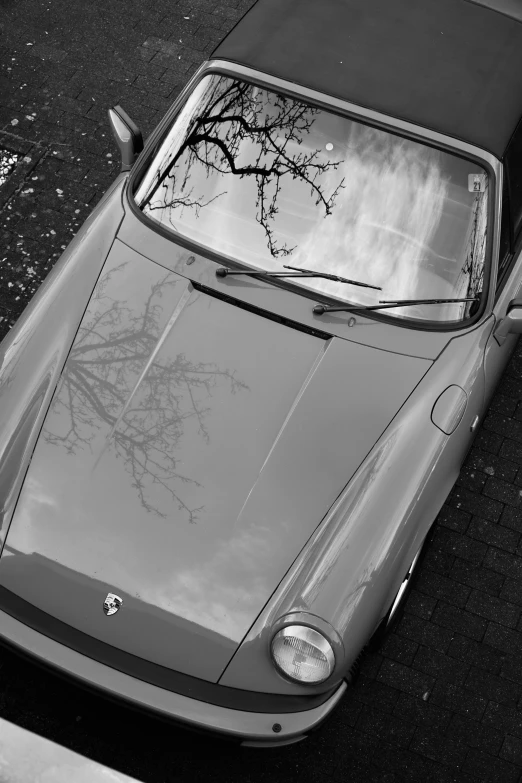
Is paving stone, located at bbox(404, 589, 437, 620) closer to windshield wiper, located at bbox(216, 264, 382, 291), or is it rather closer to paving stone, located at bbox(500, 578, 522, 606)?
paving stone, located at bbox(500, 578, 522, 606)

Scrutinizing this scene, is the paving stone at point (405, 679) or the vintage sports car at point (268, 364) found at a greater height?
the vintage sports car at point (268, 364)

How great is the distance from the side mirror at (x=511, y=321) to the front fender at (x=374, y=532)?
7.3 inches

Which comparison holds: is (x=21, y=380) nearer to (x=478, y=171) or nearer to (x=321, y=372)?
(x=321, y=372)

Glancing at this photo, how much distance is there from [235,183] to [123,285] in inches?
26.8

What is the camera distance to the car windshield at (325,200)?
3449mm

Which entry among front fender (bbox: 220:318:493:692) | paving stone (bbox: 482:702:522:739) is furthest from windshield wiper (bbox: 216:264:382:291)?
paving stone (bbox: 482:702:522:739)

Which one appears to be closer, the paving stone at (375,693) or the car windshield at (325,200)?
the car windshield at (325,200)

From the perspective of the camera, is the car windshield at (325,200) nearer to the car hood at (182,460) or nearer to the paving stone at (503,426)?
the car hood at (182,460)

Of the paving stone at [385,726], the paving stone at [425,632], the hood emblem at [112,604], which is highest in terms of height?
the hood emblem at [112,604]

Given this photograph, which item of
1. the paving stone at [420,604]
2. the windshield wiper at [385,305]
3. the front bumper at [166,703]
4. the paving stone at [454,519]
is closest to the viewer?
the front bumper at [166,703]

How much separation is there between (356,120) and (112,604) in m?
2.31

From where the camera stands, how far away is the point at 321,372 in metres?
3.30

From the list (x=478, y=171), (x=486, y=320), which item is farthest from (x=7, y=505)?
(x=478, y=171)

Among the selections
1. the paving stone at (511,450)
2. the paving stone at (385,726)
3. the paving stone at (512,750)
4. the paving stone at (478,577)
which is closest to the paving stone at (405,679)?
the paving stone at (385,726)
